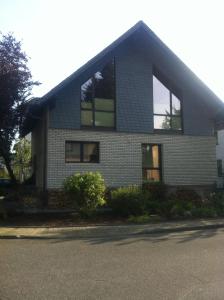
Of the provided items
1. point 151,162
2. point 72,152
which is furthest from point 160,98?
point 72,152

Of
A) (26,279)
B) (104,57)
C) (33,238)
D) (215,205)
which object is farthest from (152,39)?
(26,279)

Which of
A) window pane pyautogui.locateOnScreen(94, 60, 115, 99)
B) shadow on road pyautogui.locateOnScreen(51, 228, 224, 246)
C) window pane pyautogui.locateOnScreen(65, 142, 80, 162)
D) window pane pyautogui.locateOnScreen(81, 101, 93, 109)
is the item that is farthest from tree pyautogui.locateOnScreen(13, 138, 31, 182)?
shadow on road pyautogui.locateOnScreen(51, 228, 224, 246)

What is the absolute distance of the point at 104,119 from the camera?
2017 cm

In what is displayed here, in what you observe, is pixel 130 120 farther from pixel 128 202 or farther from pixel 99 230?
pixel 99 230

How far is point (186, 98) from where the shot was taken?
22016 millimetres

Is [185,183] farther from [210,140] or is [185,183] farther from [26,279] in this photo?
[26,279]

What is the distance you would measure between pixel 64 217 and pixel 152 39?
30.4ft

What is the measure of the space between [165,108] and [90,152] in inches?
179

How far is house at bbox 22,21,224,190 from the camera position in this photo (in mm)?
19172

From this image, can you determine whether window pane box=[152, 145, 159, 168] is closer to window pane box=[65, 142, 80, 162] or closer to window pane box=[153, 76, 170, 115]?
window pane box=[153, 76, 170, 115]

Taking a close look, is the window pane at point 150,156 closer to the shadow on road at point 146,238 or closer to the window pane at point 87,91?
the window pane at point 87,91

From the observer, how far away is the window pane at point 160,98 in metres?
21.3

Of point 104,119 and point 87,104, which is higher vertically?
point 87,104

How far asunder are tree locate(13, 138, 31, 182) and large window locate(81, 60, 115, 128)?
8.41 m
